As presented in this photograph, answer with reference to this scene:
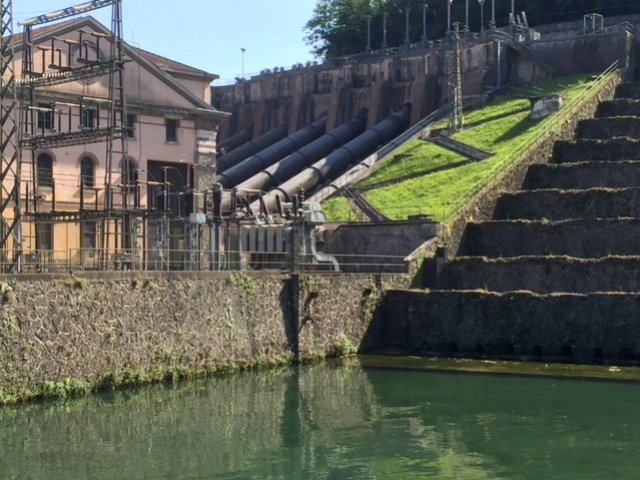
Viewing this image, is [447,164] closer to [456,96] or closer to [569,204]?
[456,96]

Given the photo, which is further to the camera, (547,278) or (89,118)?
(89,118)

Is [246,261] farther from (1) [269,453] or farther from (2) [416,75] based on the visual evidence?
(2) [416,75]

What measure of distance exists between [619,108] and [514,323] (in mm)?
23803

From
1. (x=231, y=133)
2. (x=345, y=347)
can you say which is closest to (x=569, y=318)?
(x=345, y=347)

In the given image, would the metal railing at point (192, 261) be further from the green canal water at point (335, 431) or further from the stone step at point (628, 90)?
the stone step at point (628, 90)

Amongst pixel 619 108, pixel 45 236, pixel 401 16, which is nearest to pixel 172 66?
pixel 45 236

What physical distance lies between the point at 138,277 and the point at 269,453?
400 inches

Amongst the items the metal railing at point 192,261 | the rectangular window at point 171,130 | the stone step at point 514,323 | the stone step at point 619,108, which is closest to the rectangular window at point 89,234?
the metal railing at point 192,261

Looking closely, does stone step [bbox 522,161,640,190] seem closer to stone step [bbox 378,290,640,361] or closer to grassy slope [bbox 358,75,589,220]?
grassy slope [bbox 358,75,589,220]

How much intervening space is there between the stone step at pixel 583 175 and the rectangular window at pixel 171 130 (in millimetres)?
15726

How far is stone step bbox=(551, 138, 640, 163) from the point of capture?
52.2 m

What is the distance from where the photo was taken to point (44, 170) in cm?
4450

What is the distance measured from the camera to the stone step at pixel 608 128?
2168 inches

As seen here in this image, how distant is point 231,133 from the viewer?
83.5 meters
